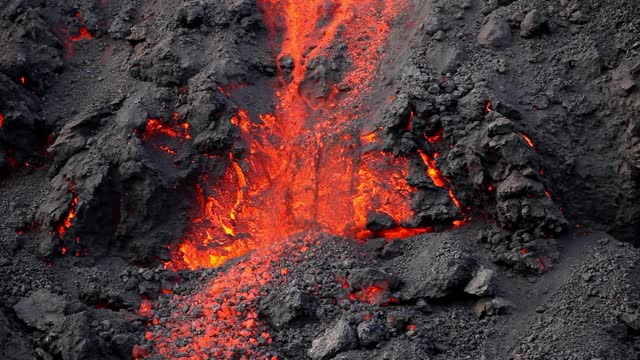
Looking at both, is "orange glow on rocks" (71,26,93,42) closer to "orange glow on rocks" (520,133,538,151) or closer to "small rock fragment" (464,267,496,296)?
"orange glow on rocks" (520,133,538,151)

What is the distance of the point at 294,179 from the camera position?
53.0ft

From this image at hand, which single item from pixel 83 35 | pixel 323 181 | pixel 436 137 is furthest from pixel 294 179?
pixel 83 35

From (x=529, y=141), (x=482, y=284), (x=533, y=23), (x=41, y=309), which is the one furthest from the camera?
(x=533, y=23)

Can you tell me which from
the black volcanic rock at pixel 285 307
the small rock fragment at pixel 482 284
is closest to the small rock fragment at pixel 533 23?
the small rock fragment at pixel 482 284

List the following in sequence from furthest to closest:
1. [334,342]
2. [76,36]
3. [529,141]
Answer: [76,36] → [529,141] → [334,342]

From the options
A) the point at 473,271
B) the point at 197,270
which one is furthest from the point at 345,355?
the point at 197,270

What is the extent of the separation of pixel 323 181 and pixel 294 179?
66 centimetres

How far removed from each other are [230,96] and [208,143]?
122cm

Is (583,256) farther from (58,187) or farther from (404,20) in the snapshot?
(58,187)

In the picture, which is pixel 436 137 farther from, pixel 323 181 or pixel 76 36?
pixel 76 36

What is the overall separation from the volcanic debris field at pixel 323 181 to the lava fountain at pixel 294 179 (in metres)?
0.04

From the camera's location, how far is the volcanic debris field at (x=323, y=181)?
13117 millimetres

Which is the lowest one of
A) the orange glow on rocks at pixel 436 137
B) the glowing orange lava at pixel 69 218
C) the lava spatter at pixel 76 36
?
the glowing orange lava at pixel 69 218

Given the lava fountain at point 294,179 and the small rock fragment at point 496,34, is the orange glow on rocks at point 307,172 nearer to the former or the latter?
the lava fountain at point 294,179
